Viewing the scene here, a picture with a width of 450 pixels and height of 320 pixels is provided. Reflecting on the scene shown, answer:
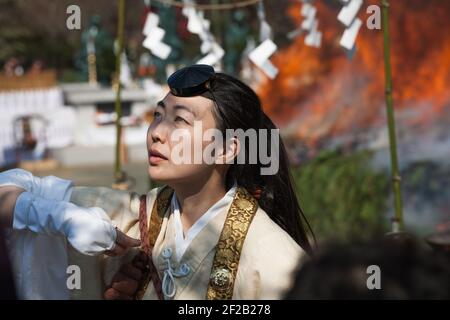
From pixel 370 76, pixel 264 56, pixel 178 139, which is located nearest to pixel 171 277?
pixel 178 139

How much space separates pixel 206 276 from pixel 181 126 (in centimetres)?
47

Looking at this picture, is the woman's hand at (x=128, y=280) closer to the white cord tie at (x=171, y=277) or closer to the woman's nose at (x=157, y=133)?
the white cord tie at (x=171, y=277)

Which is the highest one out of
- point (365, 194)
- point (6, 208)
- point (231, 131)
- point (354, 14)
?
point (354, 14)

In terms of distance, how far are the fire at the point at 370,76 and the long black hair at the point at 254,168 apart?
5.76m

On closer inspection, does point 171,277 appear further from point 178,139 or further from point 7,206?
point 7,206

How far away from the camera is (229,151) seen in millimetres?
2529

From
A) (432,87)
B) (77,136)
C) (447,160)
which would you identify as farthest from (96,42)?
(447,160)

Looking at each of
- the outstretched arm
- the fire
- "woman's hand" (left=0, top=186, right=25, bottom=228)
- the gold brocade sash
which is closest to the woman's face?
the gold brocade sash

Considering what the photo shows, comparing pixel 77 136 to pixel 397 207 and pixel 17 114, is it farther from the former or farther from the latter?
pixel 397 207

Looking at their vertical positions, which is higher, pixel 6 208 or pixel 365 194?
pixel 6 208

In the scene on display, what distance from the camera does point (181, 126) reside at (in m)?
2.42

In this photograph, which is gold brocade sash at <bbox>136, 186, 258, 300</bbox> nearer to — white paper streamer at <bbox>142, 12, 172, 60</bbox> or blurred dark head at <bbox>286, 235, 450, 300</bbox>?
blurred dark head at <bbox>286, 235, 450, 300</bbox>

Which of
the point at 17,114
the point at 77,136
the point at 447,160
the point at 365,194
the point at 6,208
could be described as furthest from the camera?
the point at 17,114

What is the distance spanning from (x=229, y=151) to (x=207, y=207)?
0.64ft
